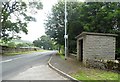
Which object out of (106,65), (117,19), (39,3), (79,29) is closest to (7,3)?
(39,3)

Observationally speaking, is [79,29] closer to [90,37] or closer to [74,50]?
[74,50]

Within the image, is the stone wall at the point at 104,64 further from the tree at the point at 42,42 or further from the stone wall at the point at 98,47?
the tree at the point at 42,42

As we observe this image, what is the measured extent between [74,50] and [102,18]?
1435 cm

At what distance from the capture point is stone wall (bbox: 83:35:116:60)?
58.9 feet

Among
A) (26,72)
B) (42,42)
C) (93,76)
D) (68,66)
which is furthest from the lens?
(42,42)

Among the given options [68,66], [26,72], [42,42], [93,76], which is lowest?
[42,42]

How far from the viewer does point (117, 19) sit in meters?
27.9

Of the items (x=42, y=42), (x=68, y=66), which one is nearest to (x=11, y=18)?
(x=68, y=66)

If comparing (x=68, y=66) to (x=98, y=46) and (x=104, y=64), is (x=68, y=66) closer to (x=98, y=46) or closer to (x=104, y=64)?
(x=98, y=46)

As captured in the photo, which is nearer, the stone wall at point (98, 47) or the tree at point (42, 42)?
the stone wall at point (98, 47)

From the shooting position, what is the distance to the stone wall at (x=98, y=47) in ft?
58.9

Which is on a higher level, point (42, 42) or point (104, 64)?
point (104, 64)

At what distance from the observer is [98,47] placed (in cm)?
1809

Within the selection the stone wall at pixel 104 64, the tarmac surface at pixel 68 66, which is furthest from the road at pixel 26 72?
the stone wall at pixel 104 64
